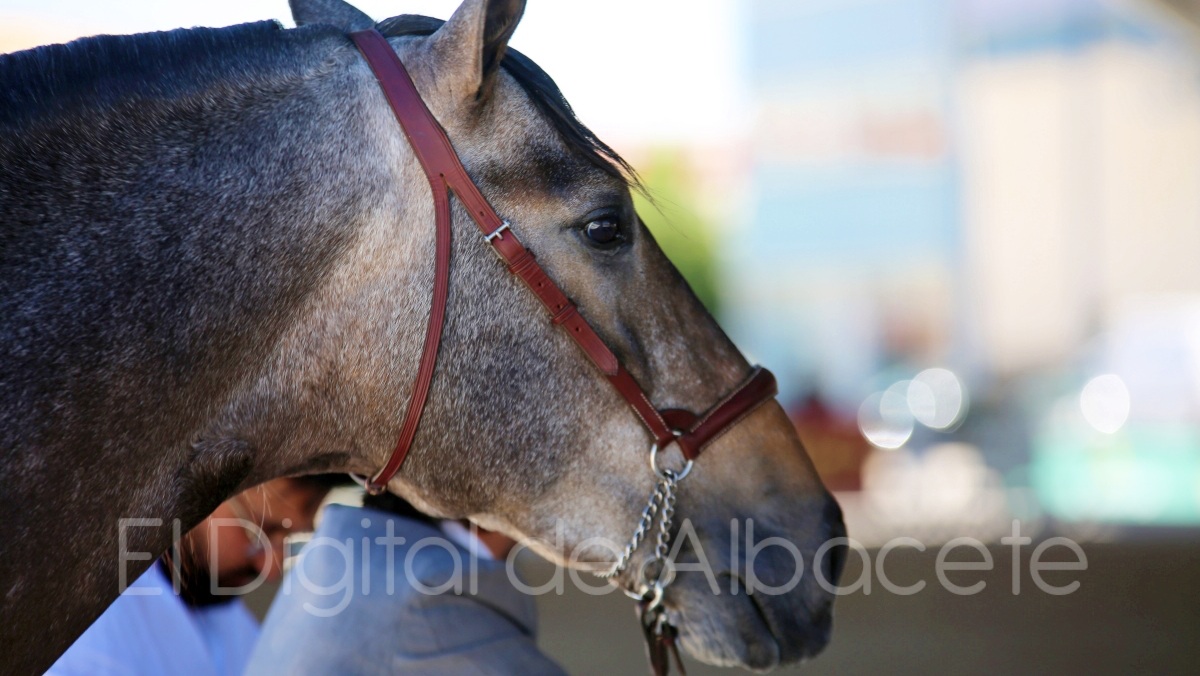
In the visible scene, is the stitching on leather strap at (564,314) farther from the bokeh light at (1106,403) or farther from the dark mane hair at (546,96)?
the bokeh light at (1106,403)

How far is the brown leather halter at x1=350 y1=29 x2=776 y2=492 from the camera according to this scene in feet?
5.27

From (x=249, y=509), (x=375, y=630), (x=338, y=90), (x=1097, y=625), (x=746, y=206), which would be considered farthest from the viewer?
(x=746, y=206)

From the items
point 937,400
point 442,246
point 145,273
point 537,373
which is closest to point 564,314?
point 537,373

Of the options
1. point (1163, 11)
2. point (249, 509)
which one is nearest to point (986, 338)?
point (1163, 11)

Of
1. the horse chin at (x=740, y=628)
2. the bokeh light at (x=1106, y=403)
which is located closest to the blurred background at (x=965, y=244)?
the bokeh light at (x=1106, y=403)

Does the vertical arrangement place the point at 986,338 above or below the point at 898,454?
below

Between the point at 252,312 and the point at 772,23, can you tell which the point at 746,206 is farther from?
the point at 252,312

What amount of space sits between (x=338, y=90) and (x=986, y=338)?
20460mm

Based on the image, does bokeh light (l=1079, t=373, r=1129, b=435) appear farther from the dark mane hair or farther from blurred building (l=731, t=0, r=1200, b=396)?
the dark mane hair

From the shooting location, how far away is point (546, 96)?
1.72 m

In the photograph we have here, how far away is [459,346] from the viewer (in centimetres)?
164

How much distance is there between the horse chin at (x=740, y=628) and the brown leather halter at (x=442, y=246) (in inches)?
12.9

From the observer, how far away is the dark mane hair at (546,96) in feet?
5.61

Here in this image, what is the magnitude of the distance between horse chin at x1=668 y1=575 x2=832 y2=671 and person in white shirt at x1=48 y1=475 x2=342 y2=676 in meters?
0.74
